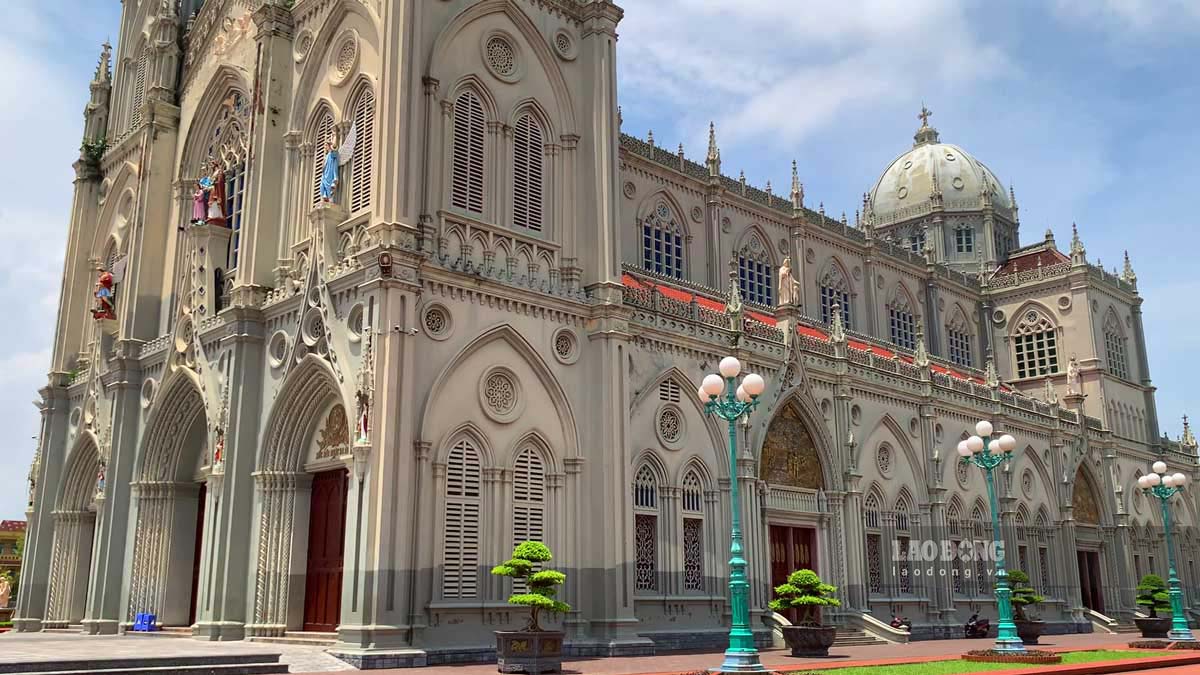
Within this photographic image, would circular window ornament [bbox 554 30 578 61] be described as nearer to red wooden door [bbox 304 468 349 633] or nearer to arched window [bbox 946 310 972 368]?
red wooden door [bbox 304 468 349 633]

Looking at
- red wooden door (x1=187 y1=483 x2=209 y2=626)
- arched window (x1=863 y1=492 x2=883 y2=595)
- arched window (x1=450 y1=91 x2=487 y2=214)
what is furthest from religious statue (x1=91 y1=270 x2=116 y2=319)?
arched window (x1=863 y1=492 x2=883 y2=595)

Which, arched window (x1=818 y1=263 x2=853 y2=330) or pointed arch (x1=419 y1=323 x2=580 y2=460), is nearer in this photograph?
pointed arch (x1=419 y1=323 x2=580 y2=460)

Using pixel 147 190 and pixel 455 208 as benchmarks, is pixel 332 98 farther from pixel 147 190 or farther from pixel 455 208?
pixel 147 190

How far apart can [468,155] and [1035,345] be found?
3747 centimetres

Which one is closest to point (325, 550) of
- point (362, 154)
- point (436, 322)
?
point (436, 322)

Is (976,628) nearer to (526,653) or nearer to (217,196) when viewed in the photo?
(526,653)

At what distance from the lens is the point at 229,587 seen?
2506cm

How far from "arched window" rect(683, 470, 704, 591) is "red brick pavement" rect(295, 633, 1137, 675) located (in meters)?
2.52

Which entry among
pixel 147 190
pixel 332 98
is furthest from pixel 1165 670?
pixel 147 190

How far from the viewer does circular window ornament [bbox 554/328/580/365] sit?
26.0 meters

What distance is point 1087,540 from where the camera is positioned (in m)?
45.4

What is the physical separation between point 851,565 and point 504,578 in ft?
45.4

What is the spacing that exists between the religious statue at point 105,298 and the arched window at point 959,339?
3740cm

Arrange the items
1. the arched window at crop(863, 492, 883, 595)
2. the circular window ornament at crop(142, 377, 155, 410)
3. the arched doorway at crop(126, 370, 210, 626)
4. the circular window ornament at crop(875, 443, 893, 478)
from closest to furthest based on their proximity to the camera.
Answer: the arched doorway at crop(126, 370, 210, 626) → the circular window ornament at crop(142, 377, 155, 410) → the arched window at crop(863, 492, 883, 595) → the circular window ornament at crop(875, 443, 893, 478)
